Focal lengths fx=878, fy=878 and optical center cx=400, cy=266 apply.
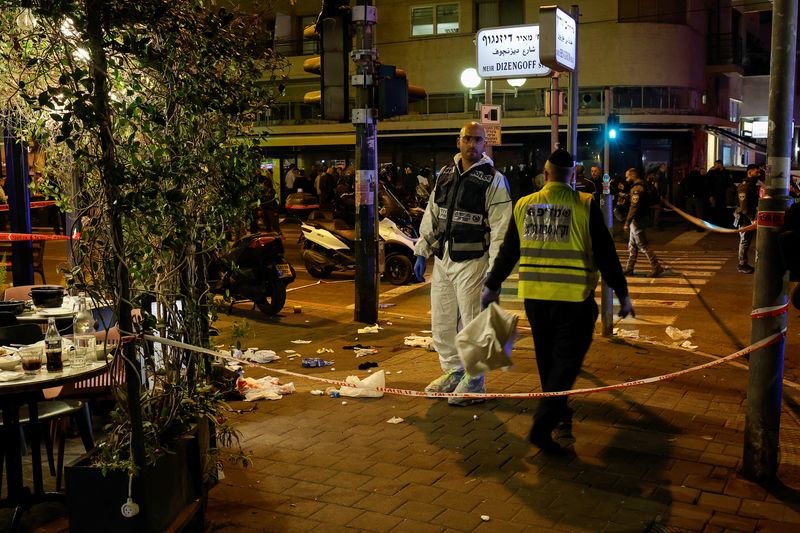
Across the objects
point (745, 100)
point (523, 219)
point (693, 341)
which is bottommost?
point (693, 341)

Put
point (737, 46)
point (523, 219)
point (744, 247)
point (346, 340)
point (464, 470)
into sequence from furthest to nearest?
point (737, 46) < point (744, 247) < point (346, 340) < point (523, 219) < point (464, 470)

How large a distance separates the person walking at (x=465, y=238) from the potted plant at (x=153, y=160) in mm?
2197

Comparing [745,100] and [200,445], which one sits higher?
[745,100]

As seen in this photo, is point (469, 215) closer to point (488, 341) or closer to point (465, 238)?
point (465, 238)

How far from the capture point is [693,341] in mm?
9773

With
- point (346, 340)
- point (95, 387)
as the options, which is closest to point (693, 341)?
point (346, 340)

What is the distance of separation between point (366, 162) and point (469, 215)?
13.0ft

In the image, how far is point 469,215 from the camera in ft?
22.1

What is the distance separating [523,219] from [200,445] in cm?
252

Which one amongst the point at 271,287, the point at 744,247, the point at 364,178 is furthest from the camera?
the point at 744,247

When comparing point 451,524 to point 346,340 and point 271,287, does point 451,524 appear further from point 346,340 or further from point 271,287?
point 271,287

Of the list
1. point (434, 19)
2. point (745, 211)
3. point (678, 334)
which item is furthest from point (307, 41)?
point (678, 334)

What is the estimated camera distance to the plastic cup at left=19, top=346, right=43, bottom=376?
4734mm

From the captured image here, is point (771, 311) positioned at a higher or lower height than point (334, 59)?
lower
